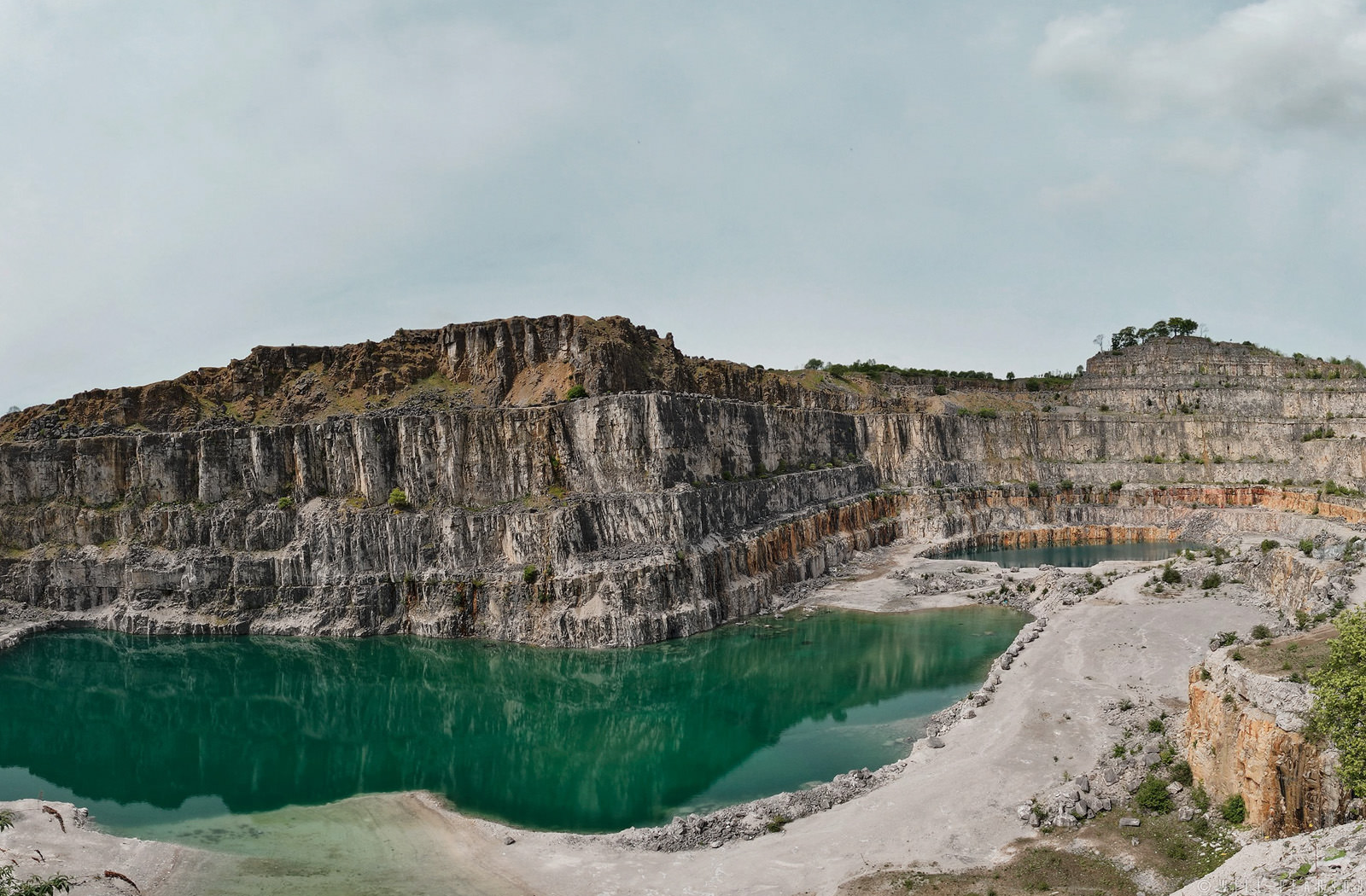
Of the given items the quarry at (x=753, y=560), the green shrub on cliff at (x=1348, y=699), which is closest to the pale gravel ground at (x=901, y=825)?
the quarry at (x=753, y=560)

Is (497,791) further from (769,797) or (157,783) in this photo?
(157,783)

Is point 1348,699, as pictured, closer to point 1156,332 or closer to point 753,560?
point 753,560

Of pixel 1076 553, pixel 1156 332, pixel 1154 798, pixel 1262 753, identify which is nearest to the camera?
pixel 1262 753

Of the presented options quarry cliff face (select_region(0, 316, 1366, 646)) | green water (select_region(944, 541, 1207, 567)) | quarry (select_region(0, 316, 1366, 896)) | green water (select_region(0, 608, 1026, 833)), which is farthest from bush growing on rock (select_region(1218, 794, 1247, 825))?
green water (select_region(944, 541, 1207, 567))

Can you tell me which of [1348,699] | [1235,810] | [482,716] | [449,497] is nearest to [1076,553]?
[449,497]

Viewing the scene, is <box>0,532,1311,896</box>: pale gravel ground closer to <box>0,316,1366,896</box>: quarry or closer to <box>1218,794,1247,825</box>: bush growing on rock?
<box>0,316,1366,896</box>: quarry
